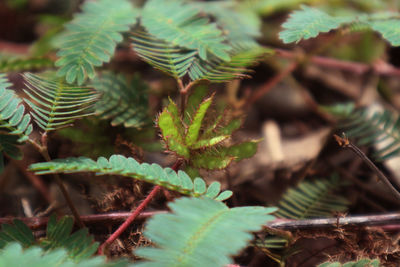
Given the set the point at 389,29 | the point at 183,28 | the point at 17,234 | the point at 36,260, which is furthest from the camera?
the point at 183,28

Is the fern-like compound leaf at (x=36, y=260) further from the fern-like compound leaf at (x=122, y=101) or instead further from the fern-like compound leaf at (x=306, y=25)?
the fern-like compound leaf at (x=306, y=25)

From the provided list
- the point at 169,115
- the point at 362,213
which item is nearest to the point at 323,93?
the point at 362,213

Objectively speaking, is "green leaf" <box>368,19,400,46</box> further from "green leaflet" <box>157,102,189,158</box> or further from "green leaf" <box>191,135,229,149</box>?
"green leaflet" <box>157,102,189,158</box>

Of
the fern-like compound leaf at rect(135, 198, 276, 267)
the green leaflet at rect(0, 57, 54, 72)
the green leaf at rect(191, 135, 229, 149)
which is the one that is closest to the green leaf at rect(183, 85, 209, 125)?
the green leaf at rect(191, 135, 229, 149)

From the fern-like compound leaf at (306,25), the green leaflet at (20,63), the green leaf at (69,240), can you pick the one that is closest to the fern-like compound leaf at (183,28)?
the fern-like compound leaf at (306,25)

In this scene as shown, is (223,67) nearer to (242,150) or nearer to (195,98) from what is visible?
(195,98)

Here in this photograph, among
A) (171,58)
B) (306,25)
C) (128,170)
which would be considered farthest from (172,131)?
(306,25)
